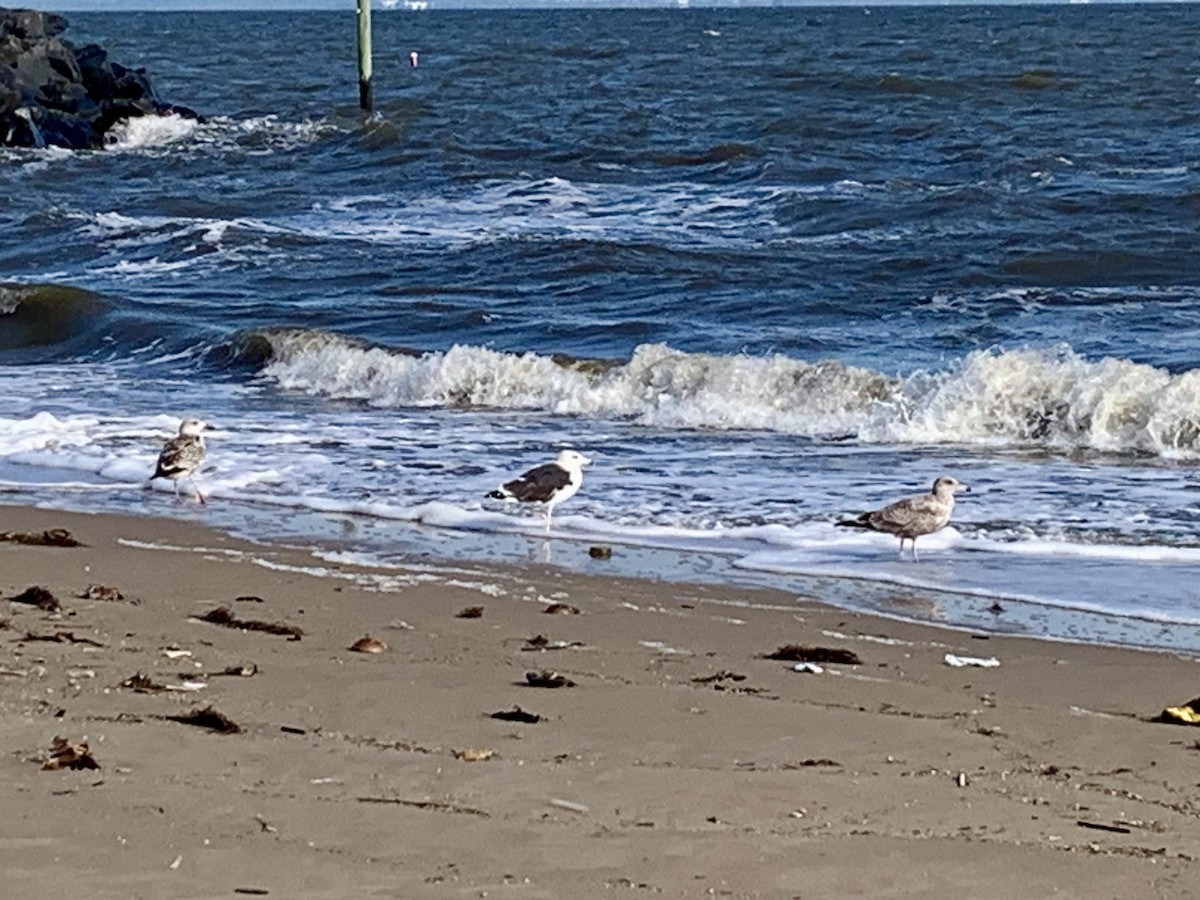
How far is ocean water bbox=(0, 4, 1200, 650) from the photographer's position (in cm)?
848

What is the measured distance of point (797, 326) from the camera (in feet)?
50.2

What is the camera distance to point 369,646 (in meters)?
5.91

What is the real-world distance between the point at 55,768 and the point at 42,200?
2220 centimetres

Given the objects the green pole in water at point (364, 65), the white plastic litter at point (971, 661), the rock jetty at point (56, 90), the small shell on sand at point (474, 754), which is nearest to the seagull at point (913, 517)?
the white plastic litter at point (971, 661)

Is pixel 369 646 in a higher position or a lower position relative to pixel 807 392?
higher

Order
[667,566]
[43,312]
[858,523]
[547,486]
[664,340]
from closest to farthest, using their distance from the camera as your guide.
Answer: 1. [667,566]
2. [858,523]
3. [547,486]
4. [664,340]
5. [43,312]

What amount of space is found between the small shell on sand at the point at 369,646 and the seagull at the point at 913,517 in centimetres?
266

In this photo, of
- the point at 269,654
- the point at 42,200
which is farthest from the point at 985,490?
the point at 42,200

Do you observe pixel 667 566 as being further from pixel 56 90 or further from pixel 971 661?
pixel 56 90

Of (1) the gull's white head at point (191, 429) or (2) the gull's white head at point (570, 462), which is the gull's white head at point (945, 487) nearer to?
(2) the gull's white head at point (570, 462)

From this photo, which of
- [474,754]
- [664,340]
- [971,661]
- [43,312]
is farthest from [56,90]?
[474,754]

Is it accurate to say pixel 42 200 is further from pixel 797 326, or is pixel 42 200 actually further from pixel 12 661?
pixel 12 661

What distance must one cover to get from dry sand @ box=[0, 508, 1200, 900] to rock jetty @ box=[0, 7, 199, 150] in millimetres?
27346

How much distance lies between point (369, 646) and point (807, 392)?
6707 mm
